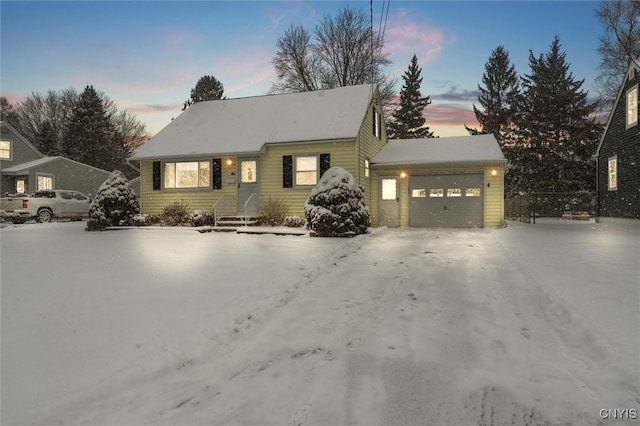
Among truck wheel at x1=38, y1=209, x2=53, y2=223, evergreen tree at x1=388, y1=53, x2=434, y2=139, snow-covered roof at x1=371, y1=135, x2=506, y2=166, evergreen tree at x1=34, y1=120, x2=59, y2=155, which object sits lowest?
truck wheel at x1=38, y1=209, x2=53, y2=223

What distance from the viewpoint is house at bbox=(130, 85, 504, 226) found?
1625 centimetres

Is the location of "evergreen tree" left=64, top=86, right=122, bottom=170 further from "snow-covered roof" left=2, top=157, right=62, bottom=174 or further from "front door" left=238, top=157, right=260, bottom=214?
"front door" left=238, top=157, right=260, bottom=214

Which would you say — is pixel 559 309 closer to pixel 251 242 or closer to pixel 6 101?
pixel 251 242

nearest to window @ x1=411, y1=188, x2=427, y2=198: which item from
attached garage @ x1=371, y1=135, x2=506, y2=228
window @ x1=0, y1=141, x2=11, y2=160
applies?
attached garage @ x1=371, y1=135, x2=506, y2=228

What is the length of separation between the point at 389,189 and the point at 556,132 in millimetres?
22681

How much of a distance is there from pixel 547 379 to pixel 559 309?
2.06 meters

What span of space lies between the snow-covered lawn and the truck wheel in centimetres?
1570

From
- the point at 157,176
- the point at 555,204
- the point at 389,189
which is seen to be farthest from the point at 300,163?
the point at 555,204

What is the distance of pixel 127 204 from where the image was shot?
1595 centimetres

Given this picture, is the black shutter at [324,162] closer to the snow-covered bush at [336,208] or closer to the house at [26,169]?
the snow-covered bush at [336,208]

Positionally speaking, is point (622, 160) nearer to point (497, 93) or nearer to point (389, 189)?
point (389, 189)

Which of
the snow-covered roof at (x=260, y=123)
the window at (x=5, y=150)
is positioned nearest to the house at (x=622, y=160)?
the snow-covered roof at (x=260, y=123)

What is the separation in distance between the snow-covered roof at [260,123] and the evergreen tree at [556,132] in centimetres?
2111

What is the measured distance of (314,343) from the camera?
3.69 m
